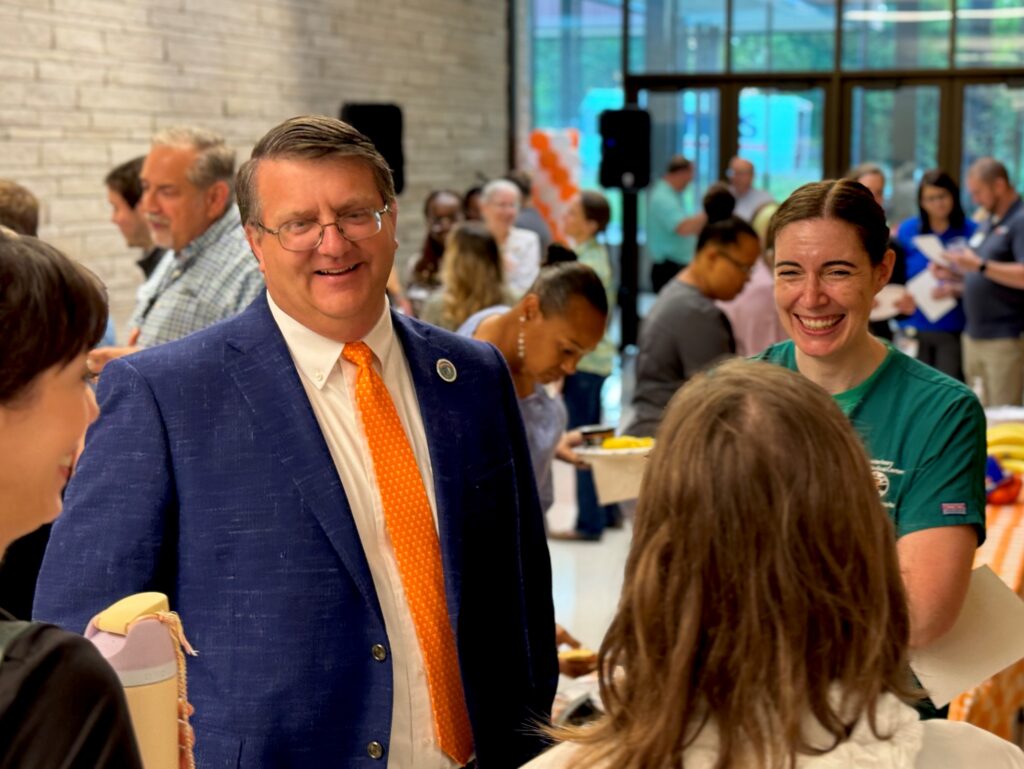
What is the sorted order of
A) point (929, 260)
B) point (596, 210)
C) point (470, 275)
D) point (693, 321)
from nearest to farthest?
point (693, 321), point (470, 275), point (596, 210), point (929, 260)

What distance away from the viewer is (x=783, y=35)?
11.9 m

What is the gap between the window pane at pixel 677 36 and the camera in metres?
12.1

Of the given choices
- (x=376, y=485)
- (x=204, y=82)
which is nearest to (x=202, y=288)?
(x=376, y=485)

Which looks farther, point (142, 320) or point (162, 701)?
point (142, 320)

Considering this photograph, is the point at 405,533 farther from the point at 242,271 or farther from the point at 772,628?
the point at 242,271

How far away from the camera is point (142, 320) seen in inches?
153

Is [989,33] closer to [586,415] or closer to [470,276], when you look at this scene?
[586,415]

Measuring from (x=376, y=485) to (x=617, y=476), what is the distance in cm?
155

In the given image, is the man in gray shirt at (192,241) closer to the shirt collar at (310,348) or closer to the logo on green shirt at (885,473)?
the shirt collar at (310,348)

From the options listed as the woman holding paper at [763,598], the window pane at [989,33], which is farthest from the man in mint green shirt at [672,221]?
the woman holding paper at [763,598]

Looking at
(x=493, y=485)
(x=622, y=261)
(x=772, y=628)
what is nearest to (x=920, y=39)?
(x=622, y=261)

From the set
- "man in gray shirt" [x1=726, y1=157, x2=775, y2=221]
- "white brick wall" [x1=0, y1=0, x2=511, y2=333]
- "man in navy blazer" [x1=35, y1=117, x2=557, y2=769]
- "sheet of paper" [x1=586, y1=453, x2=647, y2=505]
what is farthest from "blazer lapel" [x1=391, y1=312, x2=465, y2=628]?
"man in gray shirt" [x1=726, y1=157, x2=775, y2=221]

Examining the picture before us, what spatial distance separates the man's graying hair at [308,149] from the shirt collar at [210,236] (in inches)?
76.6

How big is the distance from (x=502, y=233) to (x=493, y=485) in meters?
6.17
